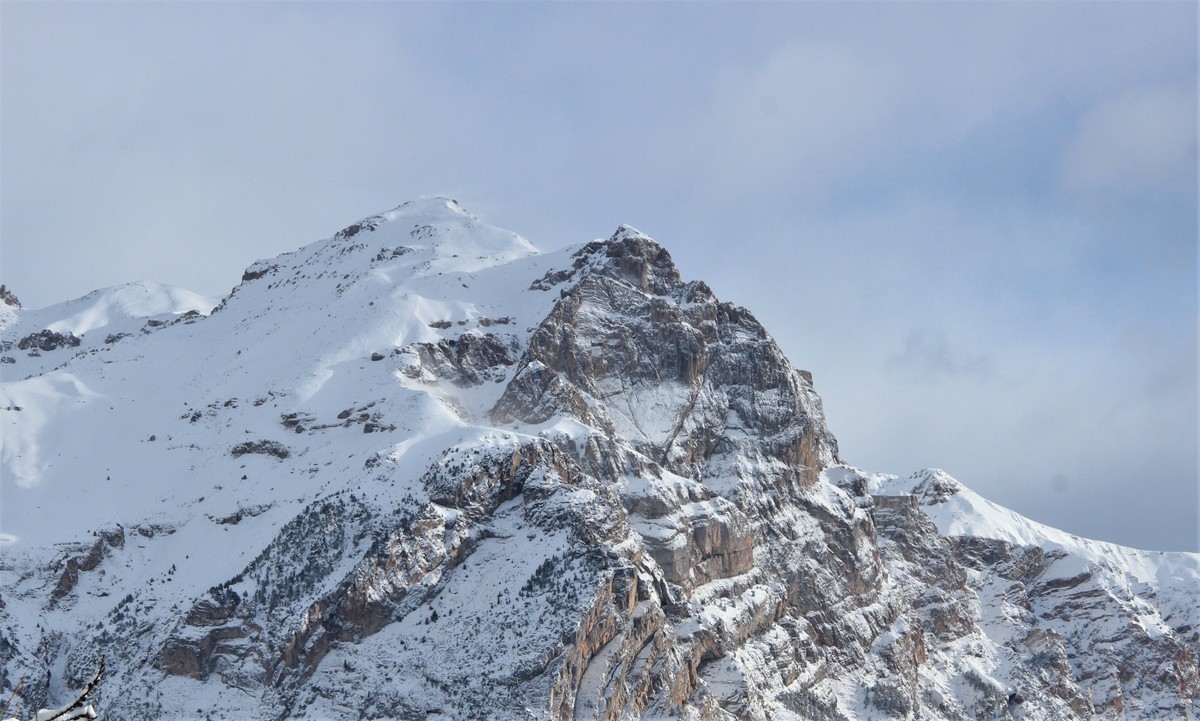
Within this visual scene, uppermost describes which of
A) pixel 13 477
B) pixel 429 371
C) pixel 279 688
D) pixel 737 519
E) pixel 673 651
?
pixel 429 371

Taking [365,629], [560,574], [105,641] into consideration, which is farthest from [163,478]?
[560,574]

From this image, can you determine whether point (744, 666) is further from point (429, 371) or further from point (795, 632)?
point (429, 371)

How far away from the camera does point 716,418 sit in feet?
641

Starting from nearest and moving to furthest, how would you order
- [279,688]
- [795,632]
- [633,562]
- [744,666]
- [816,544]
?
[279,688]
[633,562]
[744,666]
[795,632]
[816,544]

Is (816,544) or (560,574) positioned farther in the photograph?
(816,544)

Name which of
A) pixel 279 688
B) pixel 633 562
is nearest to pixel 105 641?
pixel 279 688

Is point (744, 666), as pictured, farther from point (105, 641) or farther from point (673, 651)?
point (105, 641)

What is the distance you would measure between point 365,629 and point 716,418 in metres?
68.1

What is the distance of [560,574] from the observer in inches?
5664

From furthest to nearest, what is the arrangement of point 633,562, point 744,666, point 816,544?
point 816,544 < point 744,666 < point 633,562

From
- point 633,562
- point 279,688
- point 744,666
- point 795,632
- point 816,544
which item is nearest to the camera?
point 279,688

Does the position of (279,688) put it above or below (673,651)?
below

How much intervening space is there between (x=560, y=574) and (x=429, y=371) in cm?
5656

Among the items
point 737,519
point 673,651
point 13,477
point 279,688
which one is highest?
point 737,519
